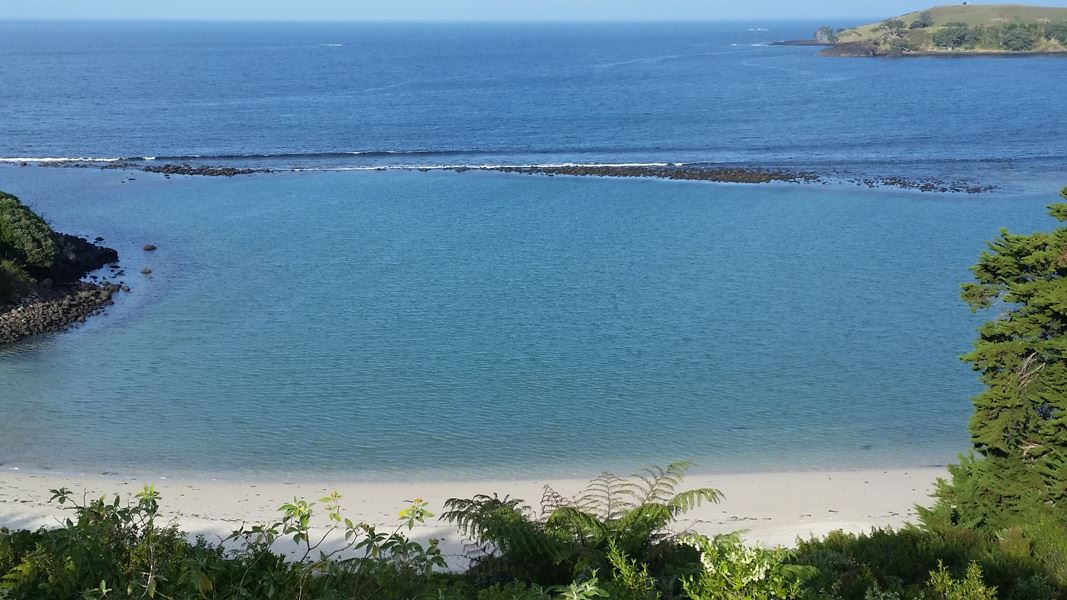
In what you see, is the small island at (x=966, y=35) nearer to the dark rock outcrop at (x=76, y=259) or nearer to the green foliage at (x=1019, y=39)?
the green foliage at (x=1019, y=39)

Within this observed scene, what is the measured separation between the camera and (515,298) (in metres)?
28.7

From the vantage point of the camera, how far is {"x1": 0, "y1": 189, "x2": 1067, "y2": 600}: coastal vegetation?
717 cm

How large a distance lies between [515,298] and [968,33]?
124057 millimetres

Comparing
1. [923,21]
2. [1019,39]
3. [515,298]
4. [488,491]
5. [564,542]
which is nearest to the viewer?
[564,542]

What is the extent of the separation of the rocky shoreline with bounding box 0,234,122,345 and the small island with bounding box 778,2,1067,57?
401 ft

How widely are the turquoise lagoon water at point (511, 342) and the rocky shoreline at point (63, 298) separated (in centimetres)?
59

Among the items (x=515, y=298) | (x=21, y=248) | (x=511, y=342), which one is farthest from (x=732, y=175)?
(x=21, y=248)

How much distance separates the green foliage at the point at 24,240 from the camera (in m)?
27.4

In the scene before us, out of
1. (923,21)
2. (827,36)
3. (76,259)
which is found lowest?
(76,259)

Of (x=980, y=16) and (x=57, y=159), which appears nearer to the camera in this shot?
(x=57, y=159)

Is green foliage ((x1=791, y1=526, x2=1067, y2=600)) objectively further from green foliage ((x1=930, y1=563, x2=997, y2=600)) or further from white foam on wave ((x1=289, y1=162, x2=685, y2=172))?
white foam on wave ((x1=289, y1=162, x2=685, y2=172))

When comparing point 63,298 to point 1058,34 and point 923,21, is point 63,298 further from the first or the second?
point 923,21

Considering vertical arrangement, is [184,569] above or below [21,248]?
above

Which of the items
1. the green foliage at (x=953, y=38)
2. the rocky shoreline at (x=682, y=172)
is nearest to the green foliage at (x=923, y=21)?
the green foliage at (x=953, y=38)
